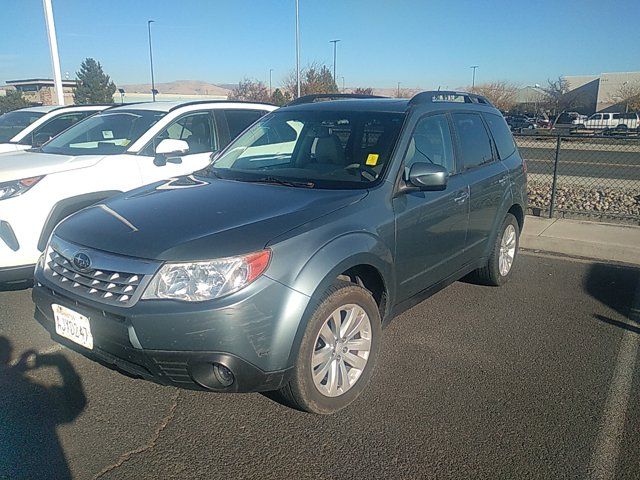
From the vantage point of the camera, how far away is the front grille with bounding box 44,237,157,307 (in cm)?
265

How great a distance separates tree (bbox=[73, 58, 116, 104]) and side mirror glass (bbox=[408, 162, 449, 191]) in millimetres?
65172

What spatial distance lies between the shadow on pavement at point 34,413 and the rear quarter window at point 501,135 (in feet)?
13.4

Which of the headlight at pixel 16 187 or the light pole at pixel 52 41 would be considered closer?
the headlight at pixel 16 187

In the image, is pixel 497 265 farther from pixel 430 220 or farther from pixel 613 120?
pixel 613 120

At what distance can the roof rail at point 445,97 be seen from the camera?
4133 mm

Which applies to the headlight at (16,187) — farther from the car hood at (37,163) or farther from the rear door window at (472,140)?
the rear door window at (472,140)

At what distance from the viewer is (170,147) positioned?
567cm

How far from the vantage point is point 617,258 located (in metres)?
6.27

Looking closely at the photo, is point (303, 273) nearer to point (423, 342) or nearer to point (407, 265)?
point (407, 265)

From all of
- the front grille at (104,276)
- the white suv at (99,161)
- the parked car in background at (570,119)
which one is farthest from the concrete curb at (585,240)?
the parked car in background at (570,119)

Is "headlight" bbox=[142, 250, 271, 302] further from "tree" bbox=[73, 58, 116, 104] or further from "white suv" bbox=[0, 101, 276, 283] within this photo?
"tree" bbox=[73, 58, 116, 104]

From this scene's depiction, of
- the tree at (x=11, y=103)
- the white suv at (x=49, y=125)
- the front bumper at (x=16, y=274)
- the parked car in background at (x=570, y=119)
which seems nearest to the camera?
the front bumper at (x=16, y=274)

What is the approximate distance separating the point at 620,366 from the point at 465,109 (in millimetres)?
2368

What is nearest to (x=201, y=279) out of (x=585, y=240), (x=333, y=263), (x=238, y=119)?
(x=333, y=263)
